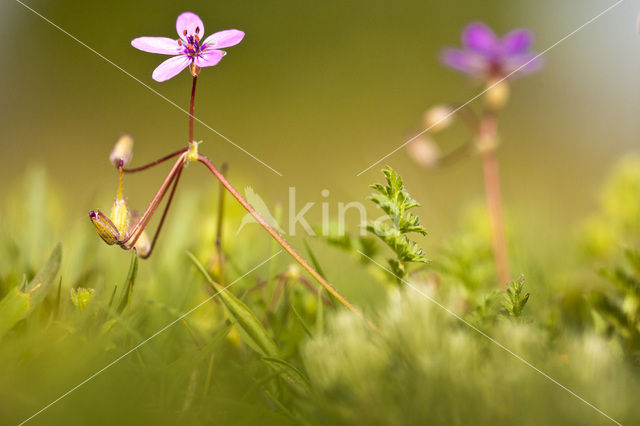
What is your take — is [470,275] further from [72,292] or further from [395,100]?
[395,100]

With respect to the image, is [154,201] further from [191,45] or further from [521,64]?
[521,64]

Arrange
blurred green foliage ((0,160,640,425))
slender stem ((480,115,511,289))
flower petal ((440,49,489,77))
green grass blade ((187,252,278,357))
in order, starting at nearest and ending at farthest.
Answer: blurred green foliage ((0,160,640,425)) < green grass blade ((187,252,278,357)) < slender stem ((480,115,511,289)) < flower petal ((440,49,489,77))

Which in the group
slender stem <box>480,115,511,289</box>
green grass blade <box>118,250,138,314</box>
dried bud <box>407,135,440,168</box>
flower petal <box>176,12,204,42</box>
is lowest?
green grass blade <box>118,250,138,314</box>

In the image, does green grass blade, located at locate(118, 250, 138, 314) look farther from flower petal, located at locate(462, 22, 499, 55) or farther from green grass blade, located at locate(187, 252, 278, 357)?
flower petal, located at locate(462, 22, 499, 55)

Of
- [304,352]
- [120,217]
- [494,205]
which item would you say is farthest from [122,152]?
[494,205]

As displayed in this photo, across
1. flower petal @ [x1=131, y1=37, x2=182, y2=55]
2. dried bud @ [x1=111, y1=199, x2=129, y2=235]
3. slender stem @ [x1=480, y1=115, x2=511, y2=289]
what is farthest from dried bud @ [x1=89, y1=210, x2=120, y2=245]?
slender stem @ [x1=480, y1=115, x2=511, y2=289]

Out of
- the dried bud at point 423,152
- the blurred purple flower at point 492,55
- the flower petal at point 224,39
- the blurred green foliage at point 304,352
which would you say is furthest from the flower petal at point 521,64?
the flower petal at point 224,39
